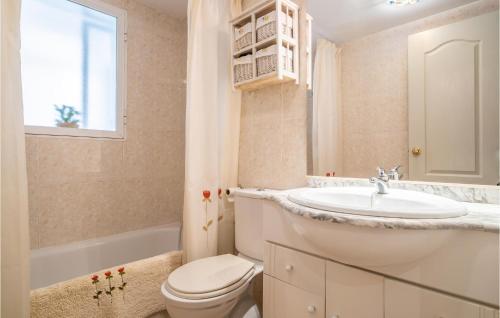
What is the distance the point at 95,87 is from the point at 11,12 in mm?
951

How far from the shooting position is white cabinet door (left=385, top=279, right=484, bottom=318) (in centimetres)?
67

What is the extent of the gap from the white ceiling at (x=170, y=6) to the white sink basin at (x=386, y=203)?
203 centimetres

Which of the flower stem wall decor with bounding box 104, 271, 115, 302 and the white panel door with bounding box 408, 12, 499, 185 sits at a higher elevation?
the white panel door with bounding box 408, 12, 499, 185

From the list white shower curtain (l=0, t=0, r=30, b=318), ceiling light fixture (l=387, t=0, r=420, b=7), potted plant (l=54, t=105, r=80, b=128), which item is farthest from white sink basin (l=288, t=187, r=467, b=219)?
potted plant (l=54, t=105, r=80, b=128)

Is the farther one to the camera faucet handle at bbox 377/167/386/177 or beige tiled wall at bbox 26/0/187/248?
beige tiled wall at bbox 26/0/187/248

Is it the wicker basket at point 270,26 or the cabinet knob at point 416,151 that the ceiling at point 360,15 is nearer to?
the wicker basket at point 270,26

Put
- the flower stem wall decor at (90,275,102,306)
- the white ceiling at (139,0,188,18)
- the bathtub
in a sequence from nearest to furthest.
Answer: the flower stem wall decor at (90,275,102,306)
the bathtub
the white ceiling at (139,0,188,18)

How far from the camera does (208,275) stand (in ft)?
3.73

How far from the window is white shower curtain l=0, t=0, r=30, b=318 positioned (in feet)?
2.58

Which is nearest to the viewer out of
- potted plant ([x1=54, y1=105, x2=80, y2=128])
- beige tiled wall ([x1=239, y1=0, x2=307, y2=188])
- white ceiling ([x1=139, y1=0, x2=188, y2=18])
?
beige tiled wall ([x1=239, y1=0, x2=307, y2=188])

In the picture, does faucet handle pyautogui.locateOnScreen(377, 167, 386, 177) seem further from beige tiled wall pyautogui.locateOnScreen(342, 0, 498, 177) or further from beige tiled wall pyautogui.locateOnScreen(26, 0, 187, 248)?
beige tiled wall pyautogui.locateOnScreen(26, 0, 187, 248)

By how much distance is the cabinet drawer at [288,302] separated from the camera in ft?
3.07

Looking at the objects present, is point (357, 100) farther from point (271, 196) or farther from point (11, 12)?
point (11, 12)

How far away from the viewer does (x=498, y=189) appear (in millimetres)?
870
